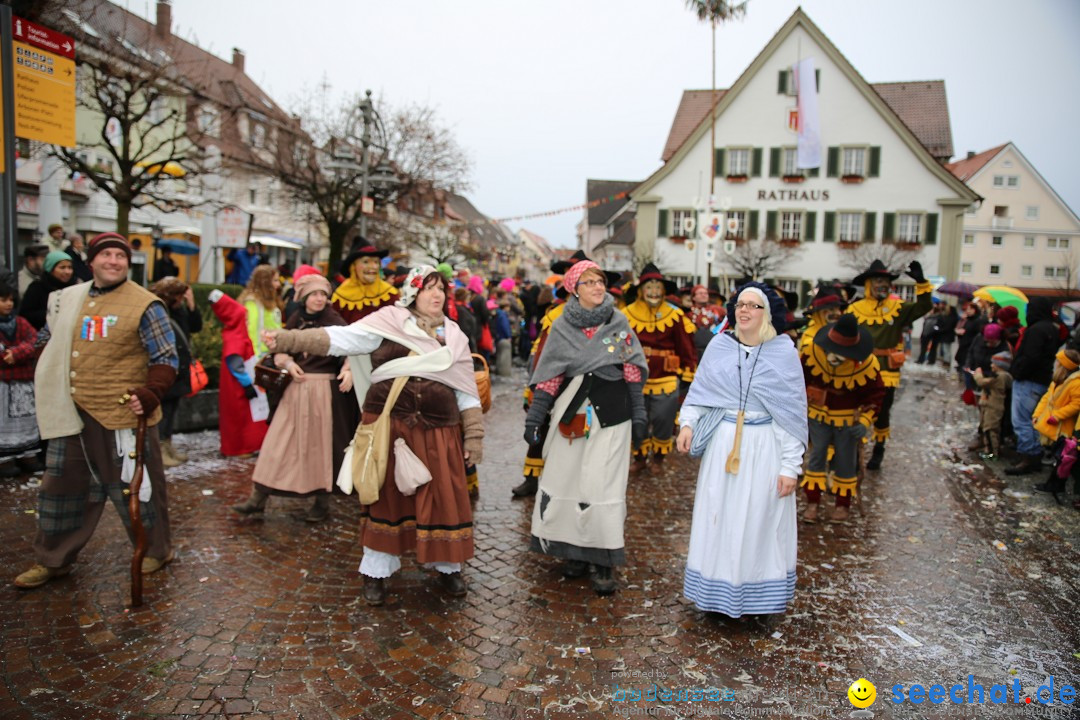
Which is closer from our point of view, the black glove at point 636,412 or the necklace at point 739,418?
the necklace at point 739,418

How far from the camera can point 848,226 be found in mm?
33062

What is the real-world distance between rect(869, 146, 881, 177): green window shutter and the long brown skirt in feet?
111

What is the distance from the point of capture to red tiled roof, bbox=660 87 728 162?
127 feet

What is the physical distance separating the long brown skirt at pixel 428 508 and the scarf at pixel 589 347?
0.90 metres

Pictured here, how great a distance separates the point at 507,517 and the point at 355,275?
102 inches

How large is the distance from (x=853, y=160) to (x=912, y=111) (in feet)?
25.7

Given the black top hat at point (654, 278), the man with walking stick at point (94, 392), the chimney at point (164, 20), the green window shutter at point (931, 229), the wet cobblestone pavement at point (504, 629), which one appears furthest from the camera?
the chimney at point (164, 20)

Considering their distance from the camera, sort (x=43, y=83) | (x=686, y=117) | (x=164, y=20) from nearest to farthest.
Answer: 1. (x=43, y=83)
2. (x=164, y=20)
3. (x=686, y=117)

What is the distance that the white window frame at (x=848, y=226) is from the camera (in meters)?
32.9

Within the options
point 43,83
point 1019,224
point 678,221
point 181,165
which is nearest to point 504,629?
point 43,83

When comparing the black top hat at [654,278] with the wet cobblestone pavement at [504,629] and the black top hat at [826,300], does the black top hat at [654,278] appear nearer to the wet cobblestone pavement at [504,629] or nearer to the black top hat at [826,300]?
the black top hat at [826,300]

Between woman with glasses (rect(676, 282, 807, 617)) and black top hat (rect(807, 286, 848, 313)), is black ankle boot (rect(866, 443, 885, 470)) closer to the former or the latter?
black top hat (rect(807, 286, 848, 313))

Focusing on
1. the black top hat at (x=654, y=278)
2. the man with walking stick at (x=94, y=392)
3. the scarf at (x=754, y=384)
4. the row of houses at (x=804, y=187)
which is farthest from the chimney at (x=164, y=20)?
the scarf at (x=754, y=384)

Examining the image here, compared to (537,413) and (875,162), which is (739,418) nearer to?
(537,413)
